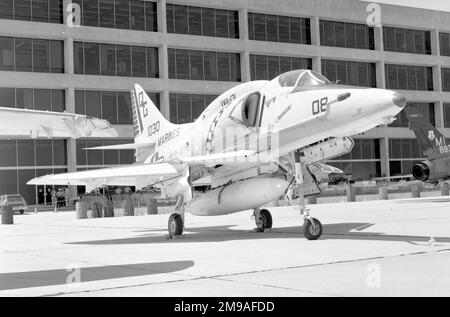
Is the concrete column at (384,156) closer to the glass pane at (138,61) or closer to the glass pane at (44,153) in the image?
the glass pane at (138,61)

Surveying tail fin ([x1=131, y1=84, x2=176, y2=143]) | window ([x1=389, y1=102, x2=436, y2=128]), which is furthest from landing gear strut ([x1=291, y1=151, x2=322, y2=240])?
window ([x1=389, y1=102, x2=436, y2=128])

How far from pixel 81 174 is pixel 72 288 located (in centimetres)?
881

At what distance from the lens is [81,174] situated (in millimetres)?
16375

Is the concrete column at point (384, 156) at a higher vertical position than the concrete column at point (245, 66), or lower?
lower

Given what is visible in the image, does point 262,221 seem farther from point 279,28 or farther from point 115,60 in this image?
point 279,28

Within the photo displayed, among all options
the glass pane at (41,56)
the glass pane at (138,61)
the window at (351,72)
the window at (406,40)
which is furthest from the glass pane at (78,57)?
the window at (406,40)

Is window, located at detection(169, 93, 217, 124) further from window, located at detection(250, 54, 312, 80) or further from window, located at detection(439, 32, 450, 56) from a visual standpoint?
window, located at detection(439, 32, 450, 56)

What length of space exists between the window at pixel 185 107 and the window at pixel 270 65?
702cm

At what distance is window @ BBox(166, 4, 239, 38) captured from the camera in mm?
62406

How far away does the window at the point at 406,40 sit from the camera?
7562 cm

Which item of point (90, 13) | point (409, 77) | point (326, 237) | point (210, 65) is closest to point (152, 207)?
point (326, 237)

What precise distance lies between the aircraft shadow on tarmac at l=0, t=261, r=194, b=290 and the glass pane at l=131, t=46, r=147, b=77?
51.7 metres
